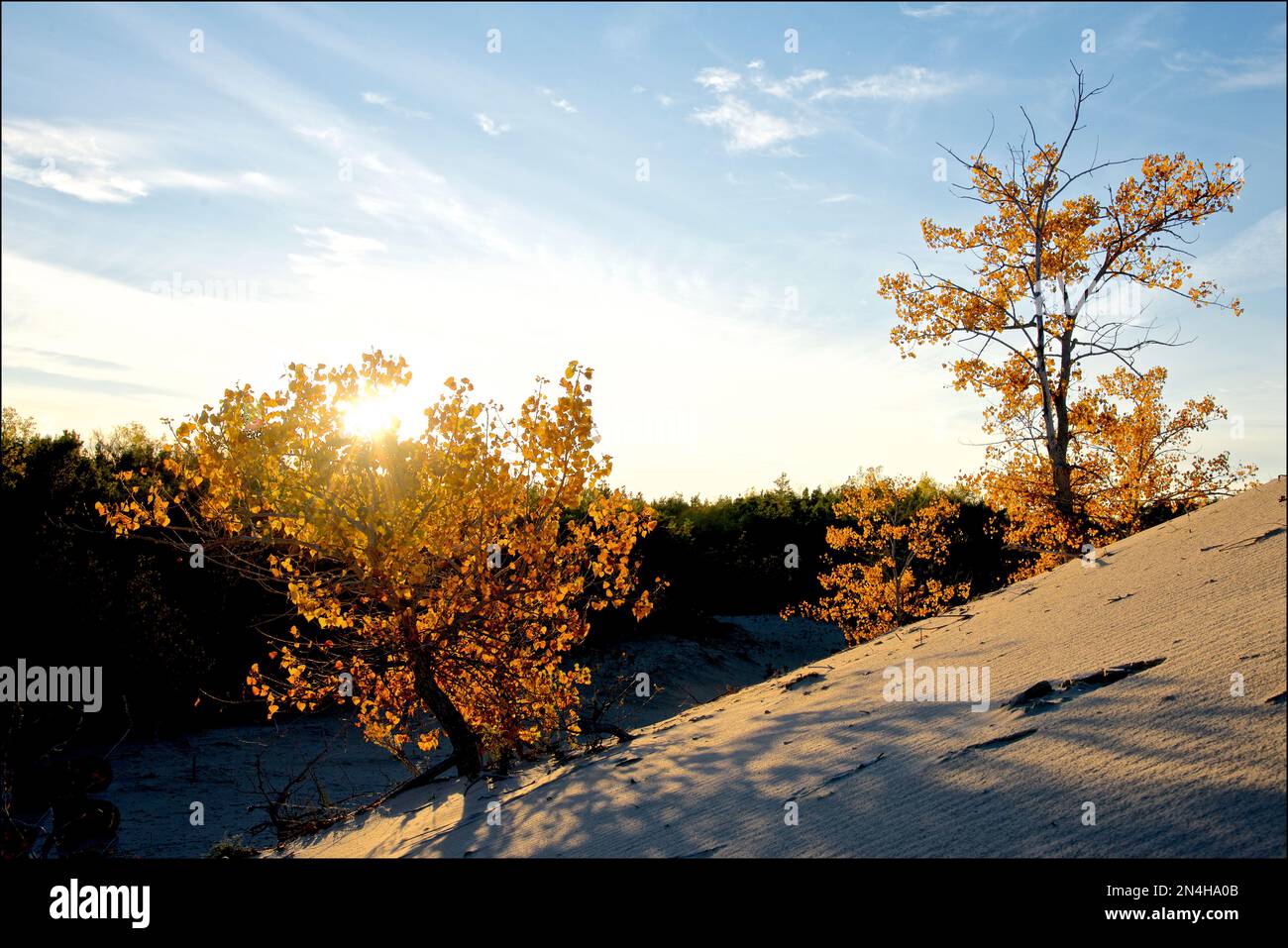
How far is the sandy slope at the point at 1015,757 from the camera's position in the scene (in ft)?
10.6

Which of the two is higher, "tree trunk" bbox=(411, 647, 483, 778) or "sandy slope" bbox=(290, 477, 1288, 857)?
"sandy slope" bbox=(290, 477, 1288, 857)

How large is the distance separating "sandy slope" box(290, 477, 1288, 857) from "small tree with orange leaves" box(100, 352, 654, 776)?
106 centimetres

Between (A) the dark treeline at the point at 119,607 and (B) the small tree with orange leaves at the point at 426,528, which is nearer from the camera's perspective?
(B) the small tree with orange leaves at the point at 426,528

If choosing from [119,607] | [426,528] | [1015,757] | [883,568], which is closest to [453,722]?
[426,528]

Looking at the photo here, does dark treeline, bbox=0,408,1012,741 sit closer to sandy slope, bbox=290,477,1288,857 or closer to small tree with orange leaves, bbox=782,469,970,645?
small tree with orange leaves, bbox=782,469,970,645

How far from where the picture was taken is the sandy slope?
128 inches

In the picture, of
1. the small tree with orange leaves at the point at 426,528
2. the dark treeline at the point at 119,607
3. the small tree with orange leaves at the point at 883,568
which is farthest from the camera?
the small tree with orange leaves at the point at 883,568

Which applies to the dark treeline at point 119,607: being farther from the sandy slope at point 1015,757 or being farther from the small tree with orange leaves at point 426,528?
the sandy slope at point 1015,757

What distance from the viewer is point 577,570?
7.68 metres

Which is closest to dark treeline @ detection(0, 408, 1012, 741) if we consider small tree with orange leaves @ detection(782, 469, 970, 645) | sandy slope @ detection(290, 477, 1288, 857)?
small tree with orange leaves @ detection(782, 469, 970, 645)

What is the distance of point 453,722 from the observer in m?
7.50

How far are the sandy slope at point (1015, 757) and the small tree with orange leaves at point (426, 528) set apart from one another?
106 centimetres

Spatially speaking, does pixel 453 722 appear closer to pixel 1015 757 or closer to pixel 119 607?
pixel 1015 757

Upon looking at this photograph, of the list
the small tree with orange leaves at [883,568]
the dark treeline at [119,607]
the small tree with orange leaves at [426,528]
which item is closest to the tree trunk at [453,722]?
the small tree with orange leaves at [426,528]
